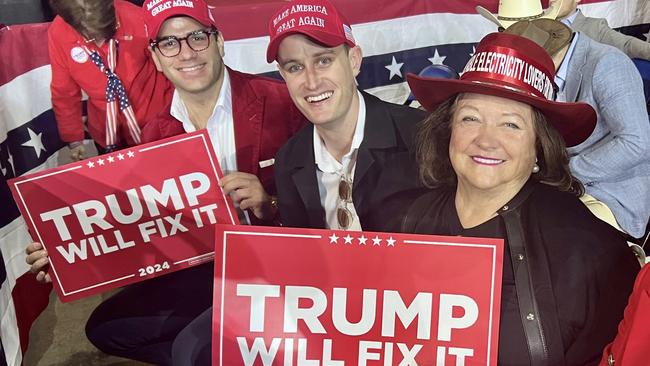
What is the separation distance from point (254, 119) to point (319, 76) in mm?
282

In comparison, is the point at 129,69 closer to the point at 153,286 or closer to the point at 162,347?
the point at 153,286

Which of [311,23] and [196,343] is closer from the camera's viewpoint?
[311,23]

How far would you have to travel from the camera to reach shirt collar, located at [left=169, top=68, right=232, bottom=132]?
1.74 metres

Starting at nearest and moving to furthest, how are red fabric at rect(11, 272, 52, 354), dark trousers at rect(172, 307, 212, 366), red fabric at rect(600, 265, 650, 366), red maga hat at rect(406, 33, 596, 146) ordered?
red fabric at rect(600, 265, 650, 366) < red maga hat at rect(406, 33, 596, 146) < dark trousers at rect(172, 307, 212, 366) < red fabric at rect(11, 272, 52, 354)

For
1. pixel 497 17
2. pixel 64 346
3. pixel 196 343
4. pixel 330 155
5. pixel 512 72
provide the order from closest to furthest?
pixel 512 72, pixel 330 155, pixel 196 343, pixel 497 17, pixel 64 346

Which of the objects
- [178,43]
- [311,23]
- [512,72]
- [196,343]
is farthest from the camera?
[196,343]

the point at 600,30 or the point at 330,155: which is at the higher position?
the point at 600,30

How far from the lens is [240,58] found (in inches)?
71.8

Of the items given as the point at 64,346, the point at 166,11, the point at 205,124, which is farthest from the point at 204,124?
the point at 64,346

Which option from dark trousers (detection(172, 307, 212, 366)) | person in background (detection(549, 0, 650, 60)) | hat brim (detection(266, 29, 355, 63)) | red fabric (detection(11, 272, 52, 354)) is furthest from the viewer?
person in background (detection(549, 0, 650, 60))

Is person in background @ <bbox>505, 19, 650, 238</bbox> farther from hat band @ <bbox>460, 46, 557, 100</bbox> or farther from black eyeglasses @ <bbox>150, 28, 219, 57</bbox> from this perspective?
black eyeglasses @ <bbox>150, 28, 219, 57</bbox>

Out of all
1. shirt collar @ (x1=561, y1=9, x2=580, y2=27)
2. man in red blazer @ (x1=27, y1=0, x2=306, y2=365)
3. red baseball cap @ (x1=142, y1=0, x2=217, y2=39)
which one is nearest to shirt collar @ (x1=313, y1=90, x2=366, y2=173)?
man in red blazer @ (x1=27, y1=0, x2=306, y2=365)

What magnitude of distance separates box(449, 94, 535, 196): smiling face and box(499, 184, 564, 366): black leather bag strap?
0.12 m

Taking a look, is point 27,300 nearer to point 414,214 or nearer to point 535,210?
point 414,214
